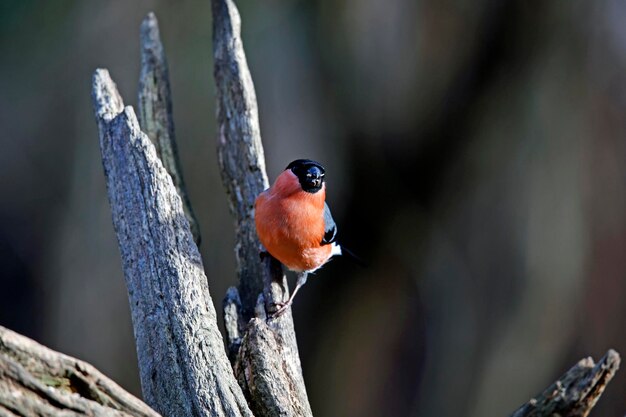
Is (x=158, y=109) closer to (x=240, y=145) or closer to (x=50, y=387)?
(x=240, y=145)

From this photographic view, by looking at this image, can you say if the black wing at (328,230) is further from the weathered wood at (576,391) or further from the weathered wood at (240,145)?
the weathered wood at (576,391)

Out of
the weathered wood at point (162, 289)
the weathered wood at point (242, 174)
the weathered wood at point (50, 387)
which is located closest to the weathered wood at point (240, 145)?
the weathered wood at point (242, 174)

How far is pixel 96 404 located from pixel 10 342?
0.16m

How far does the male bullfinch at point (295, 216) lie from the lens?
1.98 metres

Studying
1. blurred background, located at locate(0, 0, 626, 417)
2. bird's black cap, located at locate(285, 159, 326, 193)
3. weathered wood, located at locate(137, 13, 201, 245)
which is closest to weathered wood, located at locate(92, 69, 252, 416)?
weathered wood, located at locate(137, 13, 201, 245)

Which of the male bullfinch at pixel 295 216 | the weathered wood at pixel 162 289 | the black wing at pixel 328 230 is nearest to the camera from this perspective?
the weathered wood at pixel 162 289

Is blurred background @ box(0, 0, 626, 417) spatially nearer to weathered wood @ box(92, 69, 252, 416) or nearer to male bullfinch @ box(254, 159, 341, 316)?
male bullfinch @ box(254, 159, 341, 316)

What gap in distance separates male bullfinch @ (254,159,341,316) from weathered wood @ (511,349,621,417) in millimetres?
849

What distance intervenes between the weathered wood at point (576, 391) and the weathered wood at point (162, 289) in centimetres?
53

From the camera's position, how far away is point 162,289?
5.06ft

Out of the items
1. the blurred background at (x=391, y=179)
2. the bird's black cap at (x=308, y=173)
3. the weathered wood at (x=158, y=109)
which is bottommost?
the blurred background at (x=391, y=179)

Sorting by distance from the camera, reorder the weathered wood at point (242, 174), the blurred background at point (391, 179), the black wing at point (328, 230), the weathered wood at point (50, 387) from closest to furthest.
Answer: the weathered wood at point (50, 387) < the weathered wood at point (242, 174) < the black wing at point (328, 230) < the blurred background at point (391, 179)

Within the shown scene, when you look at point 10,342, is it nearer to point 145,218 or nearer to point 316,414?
point 145,218

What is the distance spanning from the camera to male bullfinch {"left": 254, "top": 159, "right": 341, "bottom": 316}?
78.0 inches
